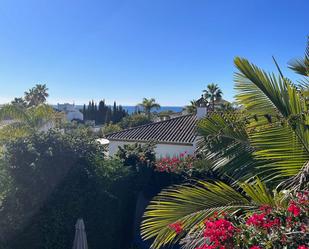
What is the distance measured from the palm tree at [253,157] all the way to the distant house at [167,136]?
12167 millimetres

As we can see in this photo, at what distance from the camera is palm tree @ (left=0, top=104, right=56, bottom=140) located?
905cm

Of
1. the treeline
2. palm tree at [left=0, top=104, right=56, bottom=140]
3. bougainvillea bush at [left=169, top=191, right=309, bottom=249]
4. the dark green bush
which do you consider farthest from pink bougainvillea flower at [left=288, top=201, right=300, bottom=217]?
the treeline

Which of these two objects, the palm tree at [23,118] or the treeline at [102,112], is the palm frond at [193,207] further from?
the treeline at [102,112]

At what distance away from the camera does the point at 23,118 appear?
10.2 m

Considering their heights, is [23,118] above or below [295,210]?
above

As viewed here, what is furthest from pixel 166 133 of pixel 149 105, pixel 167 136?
pixel 149 105

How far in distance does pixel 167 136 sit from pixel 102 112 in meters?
52.3

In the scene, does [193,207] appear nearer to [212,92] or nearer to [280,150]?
[280,150]

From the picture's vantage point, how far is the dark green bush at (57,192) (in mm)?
7074

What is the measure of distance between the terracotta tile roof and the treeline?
151 feet

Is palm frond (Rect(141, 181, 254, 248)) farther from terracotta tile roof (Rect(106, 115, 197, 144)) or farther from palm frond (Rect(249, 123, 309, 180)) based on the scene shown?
terracotta tile roof (Rect(106, 115, 197, 144))

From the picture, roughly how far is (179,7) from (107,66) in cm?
1066

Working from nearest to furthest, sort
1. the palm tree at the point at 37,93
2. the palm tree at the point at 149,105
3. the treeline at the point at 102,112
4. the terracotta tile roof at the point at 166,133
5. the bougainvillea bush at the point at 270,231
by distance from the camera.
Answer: the bougainvillea bush at the point at 270,231, the terracotta tile roof at the point at 166,133, the palm tree at the point at 37,93, the palm tree at the point at 149,105, the treeline at the point at 102,112

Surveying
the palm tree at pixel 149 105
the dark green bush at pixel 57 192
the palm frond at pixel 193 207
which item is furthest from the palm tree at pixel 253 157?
the palm tree at pixel 149 105
